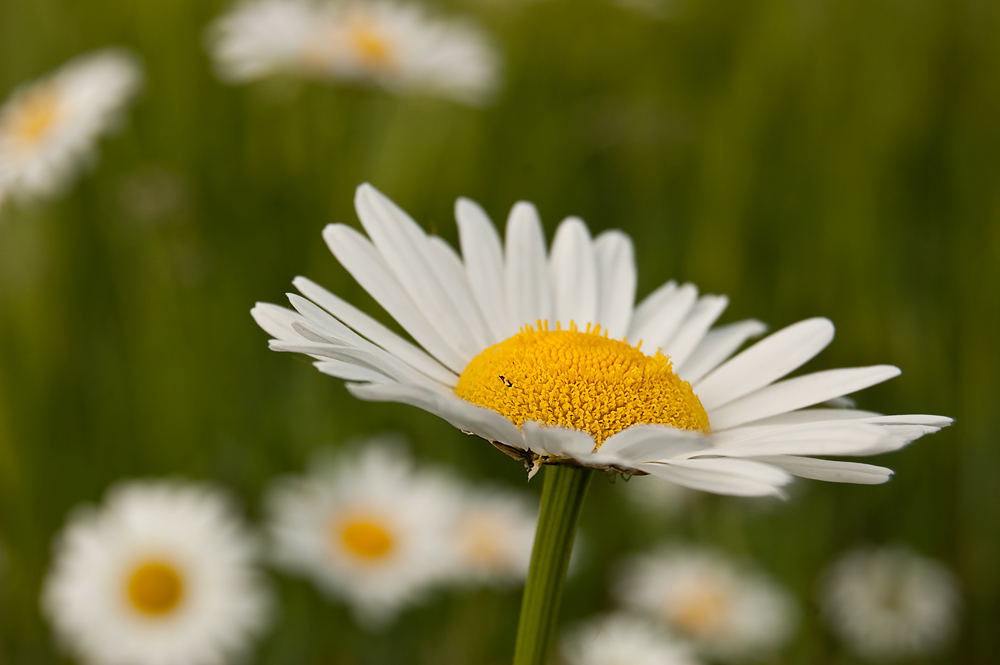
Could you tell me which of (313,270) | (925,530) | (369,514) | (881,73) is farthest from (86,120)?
(881,73)

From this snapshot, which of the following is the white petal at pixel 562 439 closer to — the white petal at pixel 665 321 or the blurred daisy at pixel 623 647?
the white petal at pixel 665 321

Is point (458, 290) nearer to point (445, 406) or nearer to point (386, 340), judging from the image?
→ point (386, 340)

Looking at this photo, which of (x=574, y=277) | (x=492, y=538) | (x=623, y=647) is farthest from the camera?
(x=492, y=538)

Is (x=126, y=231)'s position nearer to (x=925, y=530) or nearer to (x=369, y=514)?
(x=369, y=514)

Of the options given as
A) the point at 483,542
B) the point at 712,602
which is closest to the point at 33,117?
the point at 483,542

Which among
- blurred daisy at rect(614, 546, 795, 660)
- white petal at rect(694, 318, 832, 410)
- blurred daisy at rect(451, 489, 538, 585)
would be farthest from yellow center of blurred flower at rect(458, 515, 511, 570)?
white petal at rect(694, 318, 832, 410)

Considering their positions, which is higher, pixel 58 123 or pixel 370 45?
pixel 370 45

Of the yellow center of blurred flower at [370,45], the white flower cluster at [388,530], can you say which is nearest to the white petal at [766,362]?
the white flower cluster at [388,530]
